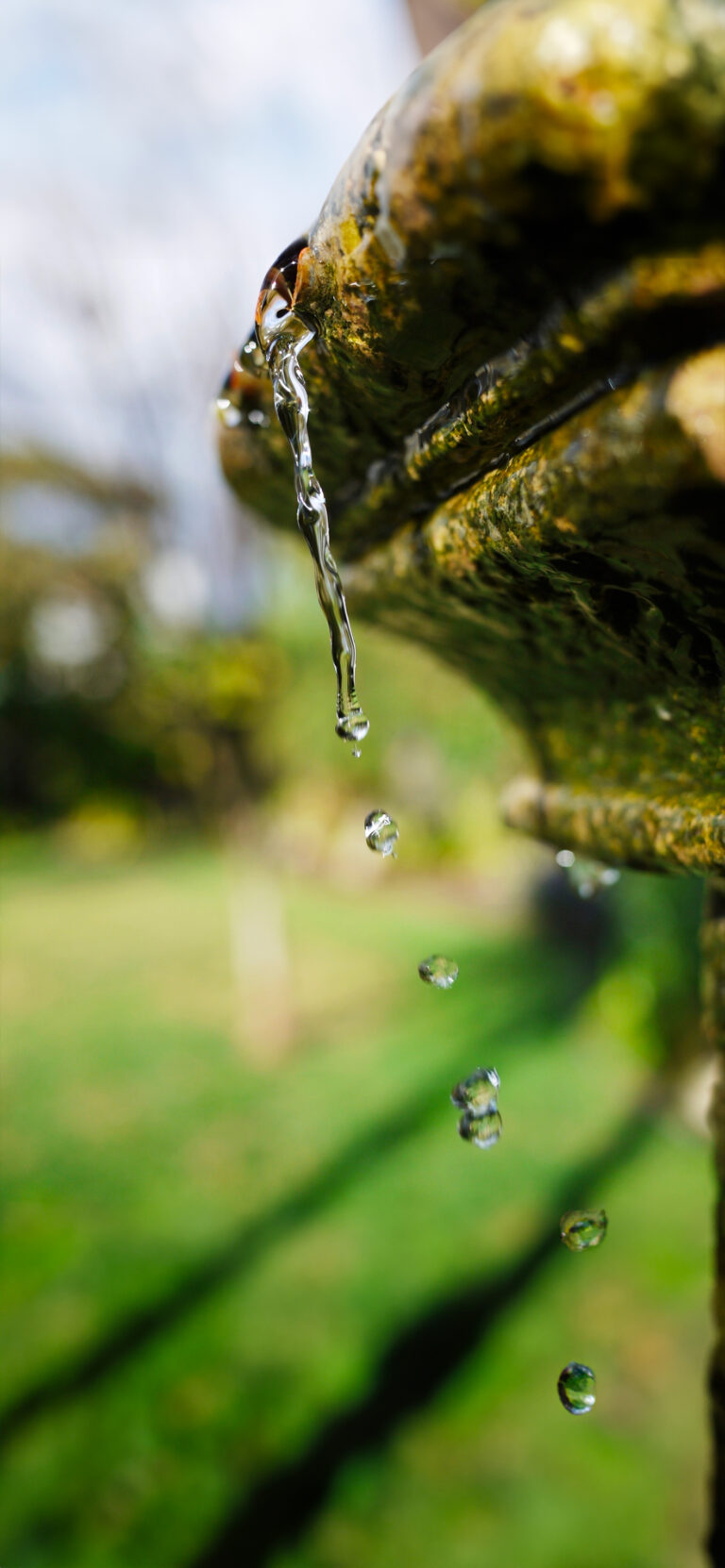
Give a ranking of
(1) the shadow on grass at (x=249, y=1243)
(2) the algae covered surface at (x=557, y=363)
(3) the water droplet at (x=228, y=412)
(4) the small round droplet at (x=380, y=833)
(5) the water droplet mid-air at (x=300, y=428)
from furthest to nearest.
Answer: (1) the shadow on grass at (x=249, y=1243) → (4) the small round droplet at (x=380, y=833) → (3) the water droplet at (x=228, y=412) → (5) the water droplet mid-air at (x=300, y=428) → (2) the algae covered surface at (x=557, y=363)

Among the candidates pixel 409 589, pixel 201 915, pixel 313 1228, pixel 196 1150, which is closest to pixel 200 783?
pixel 201 915

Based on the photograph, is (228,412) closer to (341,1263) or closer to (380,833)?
(380,833)

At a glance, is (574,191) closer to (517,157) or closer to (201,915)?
(517,157)

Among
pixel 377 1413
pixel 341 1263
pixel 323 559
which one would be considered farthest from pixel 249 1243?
pixel 323 559

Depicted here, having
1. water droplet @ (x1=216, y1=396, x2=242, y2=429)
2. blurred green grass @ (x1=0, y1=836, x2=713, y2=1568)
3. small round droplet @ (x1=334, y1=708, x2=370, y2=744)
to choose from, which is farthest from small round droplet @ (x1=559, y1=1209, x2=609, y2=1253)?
blurred green grass @ (x1=0, y1=836, x2=713, y2=1568)

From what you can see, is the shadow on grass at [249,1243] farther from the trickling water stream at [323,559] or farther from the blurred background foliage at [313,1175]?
the trickling water stream at [323,559]

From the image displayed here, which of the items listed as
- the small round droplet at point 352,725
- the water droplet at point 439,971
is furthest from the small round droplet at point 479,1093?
the small round droplet at point 352,725

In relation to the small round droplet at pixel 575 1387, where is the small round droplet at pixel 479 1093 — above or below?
above
